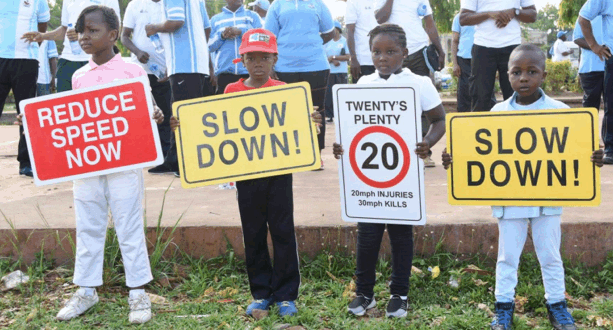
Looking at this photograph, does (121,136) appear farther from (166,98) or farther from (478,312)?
(166,98)

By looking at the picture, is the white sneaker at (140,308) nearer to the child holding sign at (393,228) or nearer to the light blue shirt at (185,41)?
the child holding sign at (393,228)

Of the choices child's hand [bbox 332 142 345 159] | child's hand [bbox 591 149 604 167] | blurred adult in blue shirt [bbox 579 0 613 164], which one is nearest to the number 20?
child's hand [bbox 332 142 345 159]

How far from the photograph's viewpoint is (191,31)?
20.0 feet

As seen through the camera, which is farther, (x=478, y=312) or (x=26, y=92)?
(x=26, y=92)

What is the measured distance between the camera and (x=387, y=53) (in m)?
3.71

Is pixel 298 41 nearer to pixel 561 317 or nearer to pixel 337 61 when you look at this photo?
pixel 561 317

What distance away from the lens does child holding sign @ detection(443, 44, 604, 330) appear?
3.46 m

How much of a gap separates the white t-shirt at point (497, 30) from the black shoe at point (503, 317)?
3.01 metres

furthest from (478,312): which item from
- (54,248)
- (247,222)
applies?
(54,248)

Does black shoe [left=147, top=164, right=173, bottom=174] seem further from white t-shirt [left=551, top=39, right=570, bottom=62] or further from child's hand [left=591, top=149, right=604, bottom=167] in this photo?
white t-shirt [left=551, top=39, right=570, bottom=62]

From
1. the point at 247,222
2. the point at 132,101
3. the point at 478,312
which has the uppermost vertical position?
the point at 132,101

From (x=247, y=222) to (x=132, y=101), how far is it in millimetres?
893

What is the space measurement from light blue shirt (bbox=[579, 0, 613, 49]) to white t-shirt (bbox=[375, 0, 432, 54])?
1.48 meters

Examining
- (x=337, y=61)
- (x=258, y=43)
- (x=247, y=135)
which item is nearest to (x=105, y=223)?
(x=247, y=135)
